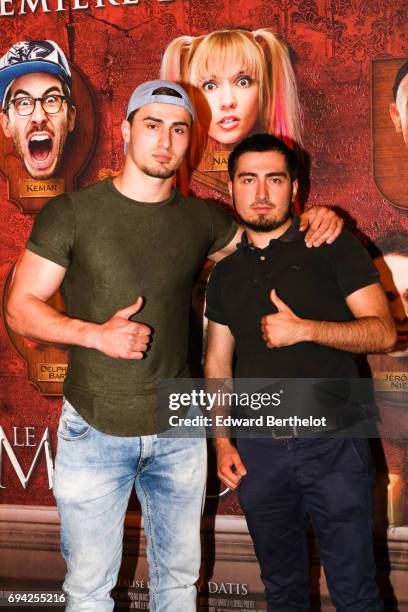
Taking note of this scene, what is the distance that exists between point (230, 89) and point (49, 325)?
1.35 meters

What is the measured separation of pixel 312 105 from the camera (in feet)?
8.95

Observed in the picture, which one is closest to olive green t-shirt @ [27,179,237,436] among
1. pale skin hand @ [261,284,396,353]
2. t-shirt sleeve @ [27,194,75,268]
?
t-shirt sleeve @ [27,194,75,268]

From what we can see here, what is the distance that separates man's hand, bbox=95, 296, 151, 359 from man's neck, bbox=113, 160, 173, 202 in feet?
1.41

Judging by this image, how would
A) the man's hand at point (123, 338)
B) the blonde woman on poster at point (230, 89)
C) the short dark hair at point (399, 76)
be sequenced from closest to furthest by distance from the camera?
1. the man's hand at point (123, 338)
2. the short dark hair at point (399, 76)
3. the blonde woman on poster at point (230, 89)

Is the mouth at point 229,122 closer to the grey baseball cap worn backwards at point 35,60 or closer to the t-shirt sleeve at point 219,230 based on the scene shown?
the t-shirt sleeve at point 219,230

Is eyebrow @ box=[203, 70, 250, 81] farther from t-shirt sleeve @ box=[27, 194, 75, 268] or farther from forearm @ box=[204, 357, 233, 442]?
forearm @ box=[204, 357, 233, 442]

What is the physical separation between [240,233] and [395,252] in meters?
0.71

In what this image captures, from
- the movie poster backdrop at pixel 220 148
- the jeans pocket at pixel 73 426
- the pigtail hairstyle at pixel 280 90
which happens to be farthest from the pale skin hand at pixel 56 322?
the pigtail hairstyle at pixel 280 90

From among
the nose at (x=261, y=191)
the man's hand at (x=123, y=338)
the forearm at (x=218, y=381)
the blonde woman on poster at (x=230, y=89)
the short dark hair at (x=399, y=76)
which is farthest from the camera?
the blonde woman on poster at (x=230, y=89)

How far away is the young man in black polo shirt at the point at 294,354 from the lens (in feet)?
6.89

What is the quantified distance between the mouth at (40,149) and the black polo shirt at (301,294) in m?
1.23

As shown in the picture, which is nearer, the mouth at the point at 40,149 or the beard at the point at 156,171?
the beard at the point at 156,171

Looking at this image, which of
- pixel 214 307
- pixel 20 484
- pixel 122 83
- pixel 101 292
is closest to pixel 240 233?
pixel 214 307

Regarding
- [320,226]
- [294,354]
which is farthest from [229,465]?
[320,226]
